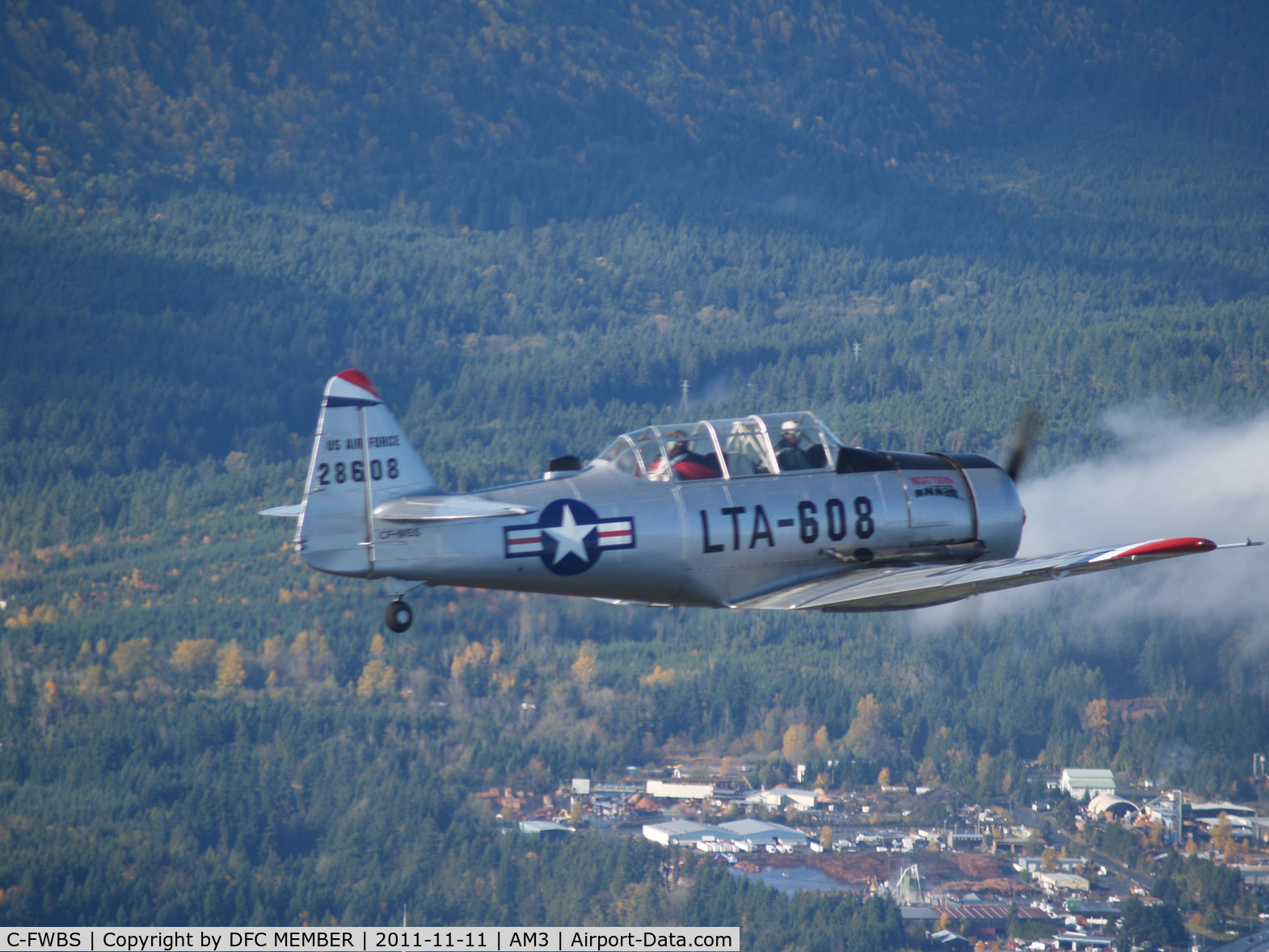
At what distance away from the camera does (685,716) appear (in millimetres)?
171250

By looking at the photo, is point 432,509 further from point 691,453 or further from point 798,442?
point 798,442

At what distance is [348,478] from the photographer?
23.5 meters

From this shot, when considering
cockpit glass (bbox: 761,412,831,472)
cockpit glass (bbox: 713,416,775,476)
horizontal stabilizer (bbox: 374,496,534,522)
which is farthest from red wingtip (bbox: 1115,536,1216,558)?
horizontal stabilizer (bbox: 374,496,534,522)

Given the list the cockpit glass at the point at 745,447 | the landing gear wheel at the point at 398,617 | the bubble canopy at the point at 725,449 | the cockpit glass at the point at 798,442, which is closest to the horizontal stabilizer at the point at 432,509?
the landing gear wheel at the point at 398,617

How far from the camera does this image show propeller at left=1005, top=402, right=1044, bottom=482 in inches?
1164

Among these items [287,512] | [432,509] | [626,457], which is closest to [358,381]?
[432,509]

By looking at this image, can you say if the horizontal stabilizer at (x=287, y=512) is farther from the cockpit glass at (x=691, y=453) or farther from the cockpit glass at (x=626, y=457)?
the cockpit glass at (x=691, y=453)

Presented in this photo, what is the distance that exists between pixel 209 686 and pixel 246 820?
16.4m

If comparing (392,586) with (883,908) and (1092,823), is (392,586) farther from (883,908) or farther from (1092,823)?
(1092,823)

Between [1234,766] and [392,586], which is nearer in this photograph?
[392,586]

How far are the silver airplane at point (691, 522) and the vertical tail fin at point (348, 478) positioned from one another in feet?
0.07

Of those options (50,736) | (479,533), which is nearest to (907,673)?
(50,736)

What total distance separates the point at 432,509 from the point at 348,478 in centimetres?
116

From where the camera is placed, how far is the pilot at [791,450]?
2652cm
